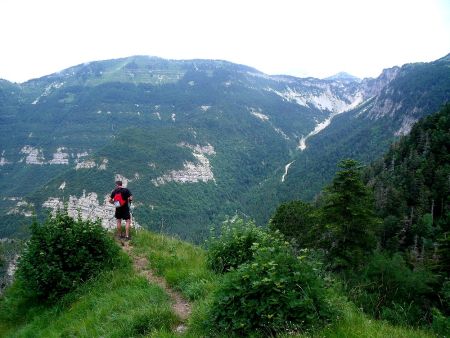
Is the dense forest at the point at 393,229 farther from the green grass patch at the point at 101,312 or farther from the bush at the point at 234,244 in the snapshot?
the green grass patch at the point at 101,312

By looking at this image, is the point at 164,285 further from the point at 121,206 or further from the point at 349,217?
the point at 349,217

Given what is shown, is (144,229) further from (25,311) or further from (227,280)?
(227,280)

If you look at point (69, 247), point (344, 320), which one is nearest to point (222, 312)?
point (344, 320)

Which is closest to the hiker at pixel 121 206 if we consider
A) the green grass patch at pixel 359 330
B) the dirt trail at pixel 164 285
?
the dirt trail at pixel 164 285

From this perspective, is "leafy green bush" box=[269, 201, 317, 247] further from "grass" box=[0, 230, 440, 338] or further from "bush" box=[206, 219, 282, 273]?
"bush" box=[206, 219, 282, 273]

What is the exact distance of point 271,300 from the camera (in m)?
5.64

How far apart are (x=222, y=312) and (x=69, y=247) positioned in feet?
20.2

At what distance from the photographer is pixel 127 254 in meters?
11.9

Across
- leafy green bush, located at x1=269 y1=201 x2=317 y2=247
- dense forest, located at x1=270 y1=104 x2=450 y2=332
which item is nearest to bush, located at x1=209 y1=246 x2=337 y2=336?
dense forest, located at x1=270 y1=104 x2=450 y2=332

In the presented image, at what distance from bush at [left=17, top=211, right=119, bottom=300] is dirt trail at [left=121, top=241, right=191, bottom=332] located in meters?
0.93

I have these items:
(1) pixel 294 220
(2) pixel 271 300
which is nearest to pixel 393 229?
(1) pixel 294 220

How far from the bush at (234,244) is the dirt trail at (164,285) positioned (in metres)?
1.31

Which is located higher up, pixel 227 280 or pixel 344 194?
pixel 227 280

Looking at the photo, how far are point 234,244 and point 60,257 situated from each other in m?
5.00
